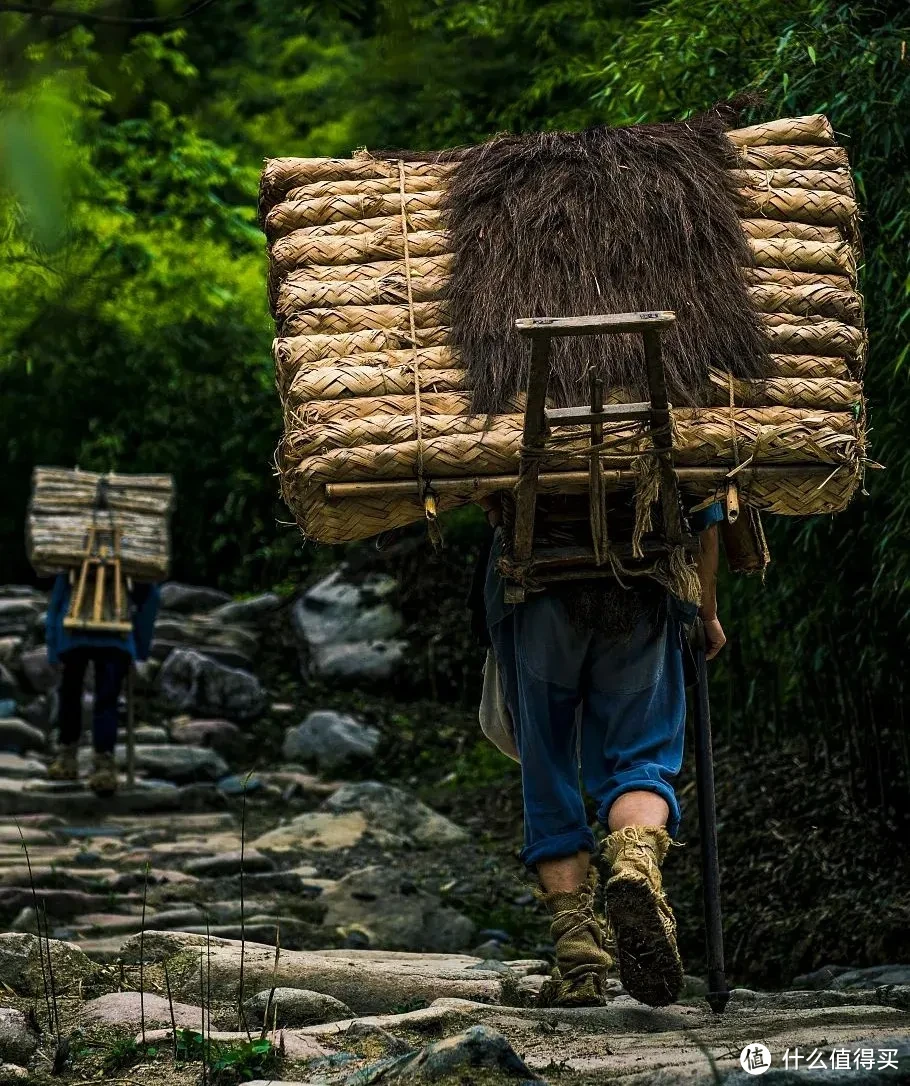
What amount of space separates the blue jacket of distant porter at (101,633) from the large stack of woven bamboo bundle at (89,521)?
0.14m

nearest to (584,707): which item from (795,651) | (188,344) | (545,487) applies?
(545,487)

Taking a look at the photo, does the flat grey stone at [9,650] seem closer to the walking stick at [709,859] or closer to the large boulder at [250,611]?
the large boulder at [250,611]

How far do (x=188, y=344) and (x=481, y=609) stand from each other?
13.1 m

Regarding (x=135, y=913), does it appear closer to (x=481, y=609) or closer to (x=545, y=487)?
(x=481, y=609)

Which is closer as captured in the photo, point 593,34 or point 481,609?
point 481,609

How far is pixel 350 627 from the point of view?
13.3 meters

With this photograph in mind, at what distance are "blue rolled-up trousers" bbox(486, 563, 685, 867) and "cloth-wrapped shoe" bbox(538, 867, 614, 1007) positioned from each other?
115 mm

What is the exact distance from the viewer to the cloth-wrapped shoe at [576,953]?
3.84 m

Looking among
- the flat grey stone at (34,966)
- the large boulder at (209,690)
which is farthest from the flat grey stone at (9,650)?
the flat grey stone at (34,966)

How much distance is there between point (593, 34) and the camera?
9031 mm

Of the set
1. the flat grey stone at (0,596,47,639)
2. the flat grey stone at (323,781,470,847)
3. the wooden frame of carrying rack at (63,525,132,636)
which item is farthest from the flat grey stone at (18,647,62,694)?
the flat grey stone at (323,781,470,847)

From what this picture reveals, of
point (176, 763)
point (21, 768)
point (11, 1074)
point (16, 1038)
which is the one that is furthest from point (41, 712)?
point (11, 1074)

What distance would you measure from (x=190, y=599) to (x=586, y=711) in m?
11.7

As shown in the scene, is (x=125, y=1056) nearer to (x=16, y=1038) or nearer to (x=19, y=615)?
(x=16, y=1038)
